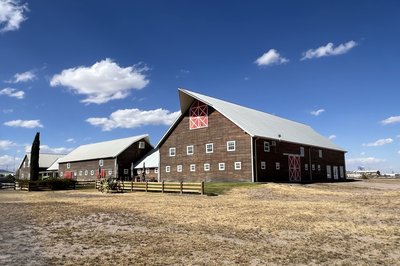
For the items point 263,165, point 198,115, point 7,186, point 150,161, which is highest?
point 198,115

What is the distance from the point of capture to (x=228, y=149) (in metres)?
40.3

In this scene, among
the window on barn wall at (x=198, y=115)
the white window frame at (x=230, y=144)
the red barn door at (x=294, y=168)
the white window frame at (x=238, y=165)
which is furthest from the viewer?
the red barn door at (x=294, y=168)

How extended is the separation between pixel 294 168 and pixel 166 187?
62.1ft

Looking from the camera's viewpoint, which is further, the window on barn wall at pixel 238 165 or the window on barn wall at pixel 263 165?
the window on barn wall at pixel 263 165

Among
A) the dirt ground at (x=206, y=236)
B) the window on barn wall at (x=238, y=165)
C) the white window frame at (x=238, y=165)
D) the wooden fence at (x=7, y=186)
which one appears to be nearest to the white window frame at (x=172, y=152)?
the white window frame at (x=238, y=165)

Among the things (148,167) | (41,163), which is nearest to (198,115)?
(148,167)

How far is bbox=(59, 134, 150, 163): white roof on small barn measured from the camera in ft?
216

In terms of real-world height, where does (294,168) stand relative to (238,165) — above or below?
below

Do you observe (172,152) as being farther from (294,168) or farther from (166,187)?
(294,168)

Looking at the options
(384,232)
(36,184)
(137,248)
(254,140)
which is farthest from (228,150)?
(137,248)

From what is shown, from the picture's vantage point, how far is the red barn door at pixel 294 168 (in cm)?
4413

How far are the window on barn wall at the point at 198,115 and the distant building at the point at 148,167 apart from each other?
14485 millimetres

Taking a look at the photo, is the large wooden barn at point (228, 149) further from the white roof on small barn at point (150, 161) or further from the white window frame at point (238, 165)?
the white roof on small barn at point (150, 161)

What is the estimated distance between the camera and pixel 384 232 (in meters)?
12.2
